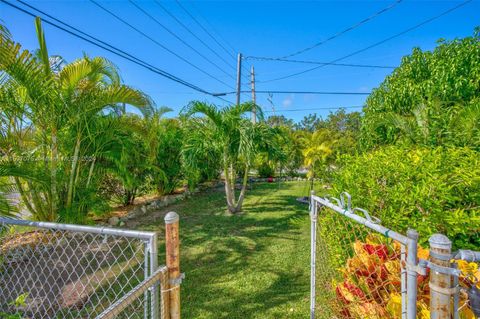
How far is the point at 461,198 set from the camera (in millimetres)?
1929

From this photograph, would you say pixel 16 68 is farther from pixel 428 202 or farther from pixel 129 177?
pixel 428 202

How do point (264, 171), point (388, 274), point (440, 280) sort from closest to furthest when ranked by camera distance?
point (440, 280) < point (388, 274) < point (264, 171)

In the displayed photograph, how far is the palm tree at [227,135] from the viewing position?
601cm

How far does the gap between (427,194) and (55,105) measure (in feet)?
15.4

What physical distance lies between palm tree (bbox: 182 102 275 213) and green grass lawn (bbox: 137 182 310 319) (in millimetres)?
1148

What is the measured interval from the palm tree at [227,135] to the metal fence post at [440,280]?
4.98 metres

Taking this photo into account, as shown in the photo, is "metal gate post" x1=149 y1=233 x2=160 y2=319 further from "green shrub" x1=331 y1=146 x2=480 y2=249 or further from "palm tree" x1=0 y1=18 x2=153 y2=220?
"palm tree" x1=0 y1=18 x2=153 y2=220

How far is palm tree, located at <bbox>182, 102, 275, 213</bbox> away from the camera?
6008 mm

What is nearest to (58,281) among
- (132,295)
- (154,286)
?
(154,286)

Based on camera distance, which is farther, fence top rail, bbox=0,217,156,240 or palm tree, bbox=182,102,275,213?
palm tree, bbox=182,102,275,213

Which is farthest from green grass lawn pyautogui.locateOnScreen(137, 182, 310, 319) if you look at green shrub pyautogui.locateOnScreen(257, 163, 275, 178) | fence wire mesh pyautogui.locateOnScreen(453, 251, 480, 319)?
green shrub pyautogui.locateOnScreen(257, 163, 275, 178)

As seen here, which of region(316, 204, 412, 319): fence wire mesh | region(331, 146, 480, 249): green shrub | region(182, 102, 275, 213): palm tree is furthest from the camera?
region(182, 102, 275, 213): palm tree

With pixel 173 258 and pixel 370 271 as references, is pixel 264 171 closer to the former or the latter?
pixel 370 271

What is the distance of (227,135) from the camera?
20.3ft
